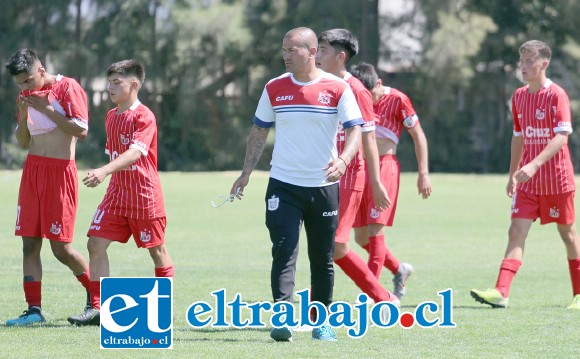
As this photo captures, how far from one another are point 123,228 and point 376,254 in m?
2.41

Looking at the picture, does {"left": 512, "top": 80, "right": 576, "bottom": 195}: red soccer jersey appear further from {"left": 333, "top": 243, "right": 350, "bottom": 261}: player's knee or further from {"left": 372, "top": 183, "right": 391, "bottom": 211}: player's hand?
{"left": 372, "top": 183, "right": 391, "bottom": 211}: player's hand

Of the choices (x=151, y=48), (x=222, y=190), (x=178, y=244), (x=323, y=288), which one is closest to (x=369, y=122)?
(x=323, y=288)

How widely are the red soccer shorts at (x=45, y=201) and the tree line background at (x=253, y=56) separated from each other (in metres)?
31.8

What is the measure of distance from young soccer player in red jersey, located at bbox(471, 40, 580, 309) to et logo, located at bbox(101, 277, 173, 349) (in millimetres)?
3277

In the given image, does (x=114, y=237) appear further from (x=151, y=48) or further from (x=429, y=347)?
(x=151, y=48)

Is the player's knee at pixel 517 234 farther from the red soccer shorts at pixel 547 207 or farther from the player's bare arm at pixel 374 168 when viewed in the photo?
the player's bare arm at pixel 374 168

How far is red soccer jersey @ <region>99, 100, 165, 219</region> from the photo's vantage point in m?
8.24

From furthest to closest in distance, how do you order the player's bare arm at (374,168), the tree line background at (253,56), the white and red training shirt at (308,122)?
the tree line background at (253,56) < the player's bare arm at (374,168) < the white and red training shirt at (308,122)

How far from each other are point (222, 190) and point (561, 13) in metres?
18.8

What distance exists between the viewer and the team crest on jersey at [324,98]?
24.3 feet

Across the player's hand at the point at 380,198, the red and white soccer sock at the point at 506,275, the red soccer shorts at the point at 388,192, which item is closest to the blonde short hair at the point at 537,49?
the red soccer shorts at the point at 388,192

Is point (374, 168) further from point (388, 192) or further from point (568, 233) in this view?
point (568, 233)

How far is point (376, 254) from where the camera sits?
9805 millimetres

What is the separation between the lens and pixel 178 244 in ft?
51.9
